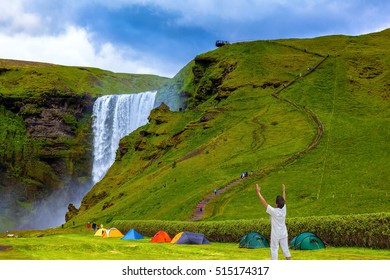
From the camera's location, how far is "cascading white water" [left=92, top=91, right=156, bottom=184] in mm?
148250

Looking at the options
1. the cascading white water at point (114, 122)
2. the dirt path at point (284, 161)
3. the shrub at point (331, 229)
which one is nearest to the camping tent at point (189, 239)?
the shrub at point (331, 229)

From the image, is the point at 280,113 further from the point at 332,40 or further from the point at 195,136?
the point at 332,40

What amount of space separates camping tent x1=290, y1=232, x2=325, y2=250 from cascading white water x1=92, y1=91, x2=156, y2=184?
11552 cm

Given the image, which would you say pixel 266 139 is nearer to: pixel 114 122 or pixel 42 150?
pixel 114 122

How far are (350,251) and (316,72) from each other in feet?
306

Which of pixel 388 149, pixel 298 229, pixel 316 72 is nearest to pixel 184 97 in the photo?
pixel 316 72

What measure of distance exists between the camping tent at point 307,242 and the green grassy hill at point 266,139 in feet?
55.7

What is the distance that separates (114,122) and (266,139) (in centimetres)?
7571

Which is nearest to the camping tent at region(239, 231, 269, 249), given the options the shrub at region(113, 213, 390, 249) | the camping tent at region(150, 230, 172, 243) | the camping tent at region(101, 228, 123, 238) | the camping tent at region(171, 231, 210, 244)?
the shrub at region(113, 213, 390, 249)

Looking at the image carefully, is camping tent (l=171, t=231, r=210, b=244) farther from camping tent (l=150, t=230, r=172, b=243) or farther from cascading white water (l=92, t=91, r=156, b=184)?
cascading white water (l=92, t=91, r=156, b=184)

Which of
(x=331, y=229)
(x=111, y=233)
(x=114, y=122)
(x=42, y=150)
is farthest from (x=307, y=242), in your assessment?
(x=42, y=150)

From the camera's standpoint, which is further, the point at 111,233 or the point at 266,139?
the point at 266,139

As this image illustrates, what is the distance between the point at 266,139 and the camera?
87375 mm

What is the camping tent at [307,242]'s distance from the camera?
111 ft
